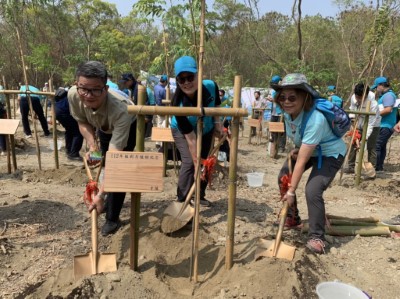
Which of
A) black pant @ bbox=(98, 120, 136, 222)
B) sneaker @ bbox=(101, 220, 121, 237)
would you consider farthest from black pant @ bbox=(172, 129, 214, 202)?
sneaker @ bbox=(101, 220, 121, 237)

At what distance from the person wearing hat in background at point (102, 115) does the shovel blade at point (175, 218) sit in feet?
1.63

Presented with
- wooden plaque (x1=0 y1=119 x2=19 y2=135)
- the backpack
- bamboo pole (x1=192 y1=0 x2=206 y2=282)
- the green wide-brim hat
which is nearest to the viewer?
bamboo pole (x1=192 y1=0 x2=206 y2=282)

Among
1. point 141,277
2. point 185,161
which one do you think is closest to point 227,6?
point 185,161

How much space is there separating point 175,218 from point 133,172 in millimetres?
1230

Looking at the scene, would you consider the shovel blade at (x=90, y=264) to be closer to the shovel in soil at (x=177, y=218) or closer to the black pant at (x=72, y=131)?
the shovel in soil at (x=177, y=218)

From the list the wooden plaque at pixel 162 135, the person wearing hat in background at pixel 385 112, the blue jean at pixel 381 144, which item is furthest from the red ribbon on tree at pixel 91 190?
the blue jean at pixel 381 144

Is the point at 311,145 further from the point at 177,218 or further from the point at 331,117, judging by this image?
the point at 177,218

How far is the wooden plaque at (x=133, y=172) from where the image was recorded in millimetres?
2438

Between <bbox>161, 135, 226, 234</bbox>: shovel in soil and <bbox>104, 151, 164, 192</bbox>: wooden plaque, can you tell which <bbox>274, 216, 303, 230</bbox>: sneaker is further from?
<bbox>104, 151, 164, 192</bbox>: wooden plaque

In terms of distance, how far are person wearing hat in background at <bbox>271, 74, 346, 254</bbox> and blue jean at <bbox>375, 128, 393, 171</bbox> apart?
169 inches

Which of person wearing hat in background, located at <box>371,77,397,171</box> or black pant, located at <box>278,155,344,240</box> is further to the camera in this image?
person wearing hat in background, located at <box>371,77,397,171</box>

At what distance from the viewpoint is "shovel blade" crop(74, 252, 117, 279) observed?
270cm

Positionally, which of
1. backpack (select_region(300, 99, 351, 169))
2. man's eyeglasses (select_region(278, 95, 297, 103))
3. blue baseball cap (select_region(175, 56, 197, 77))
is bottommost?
backpack (select_region(300, 99, 351, 169))

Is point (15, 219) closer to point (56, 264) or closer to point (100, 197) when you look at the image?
point (56, 264)
